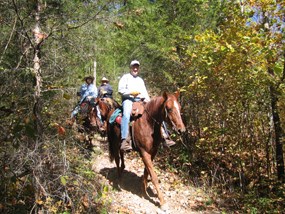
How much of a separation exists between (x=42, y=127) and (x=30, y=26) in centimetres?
164

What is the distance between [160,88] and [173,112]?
5.01 meters

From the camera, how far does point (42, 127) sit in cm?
421

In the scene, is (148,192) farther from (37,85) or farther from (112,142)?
(37,85)

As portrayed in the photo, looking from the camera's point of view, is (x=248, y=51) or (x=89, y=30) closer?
(x=89, y=30)

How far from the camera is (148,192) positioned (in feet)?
24.6

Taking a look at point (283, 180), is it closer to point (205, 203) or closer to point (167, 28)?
point (205, 203)

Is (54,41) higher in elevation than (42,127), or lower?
higher

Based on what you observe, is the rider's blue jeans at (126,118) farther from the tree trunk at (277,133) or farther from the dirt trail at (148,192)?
the tree trunk at (277,133)

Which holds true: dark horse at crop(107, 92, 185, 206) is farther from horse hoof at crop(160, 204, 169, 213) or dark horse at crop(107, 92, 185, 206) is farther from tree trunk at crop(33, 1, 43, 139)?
tree trunk at crop(33, 1, 43, 139)

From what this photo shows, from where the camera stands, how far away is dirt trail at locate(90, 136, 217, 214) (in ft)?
21.5

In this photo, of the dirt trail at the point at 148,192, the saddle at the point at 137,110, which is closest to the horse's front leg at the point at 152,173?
the dirt trail at the point at 148,192

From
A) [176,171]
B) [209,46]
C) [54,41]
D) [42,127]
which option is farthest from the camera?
[176,171]

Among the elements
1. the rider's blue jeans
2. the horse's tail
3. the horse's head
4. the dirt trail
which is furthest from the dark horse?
the horse's tail

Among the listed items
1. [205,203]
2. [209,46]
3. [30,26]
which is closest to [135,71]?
[209,46]
